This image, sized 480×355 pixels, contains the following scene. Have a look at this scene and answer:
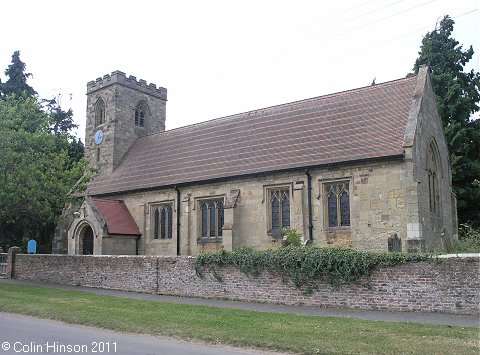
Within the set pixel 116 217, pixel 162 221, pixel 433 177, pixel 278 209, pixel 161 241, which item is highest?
pixel 433 177

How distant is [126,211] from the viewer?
28.3m

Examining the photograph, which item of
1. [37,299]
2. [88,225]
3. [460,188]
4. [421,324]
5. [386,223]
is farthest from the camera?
[460,188]

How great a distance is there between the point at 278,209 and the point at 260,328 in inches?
470

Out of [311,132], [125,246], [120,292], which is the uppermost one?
[311,132]

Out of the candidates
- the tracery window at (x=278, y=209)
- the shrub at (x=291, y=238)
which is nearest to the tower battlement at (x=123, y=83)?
the tracery window at (x=278, y=209)

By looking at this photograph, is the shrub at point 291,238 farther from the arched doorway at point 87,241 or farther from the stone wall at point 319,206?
the arched doorway at point 87,241

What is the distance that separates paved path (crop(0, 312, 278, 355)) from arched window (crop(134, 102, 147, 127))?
25.3m

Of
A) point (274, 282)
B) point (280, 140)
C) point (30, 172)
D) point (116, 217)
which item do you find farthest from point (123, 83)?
point (274, 282)

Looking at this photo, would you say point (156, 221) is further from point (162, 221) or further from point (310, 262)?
point (310, 262)

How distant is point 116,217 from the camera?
27.0 m

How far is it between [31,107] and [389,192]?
18.2 m

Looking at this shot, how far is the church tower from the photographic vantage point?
33.6 m

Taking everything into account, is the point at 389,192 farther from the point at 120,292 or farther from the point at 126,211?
the point at 126,211

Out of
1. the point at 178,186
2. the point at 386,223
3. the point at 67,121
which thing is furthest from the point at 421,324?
the point at 67,121
